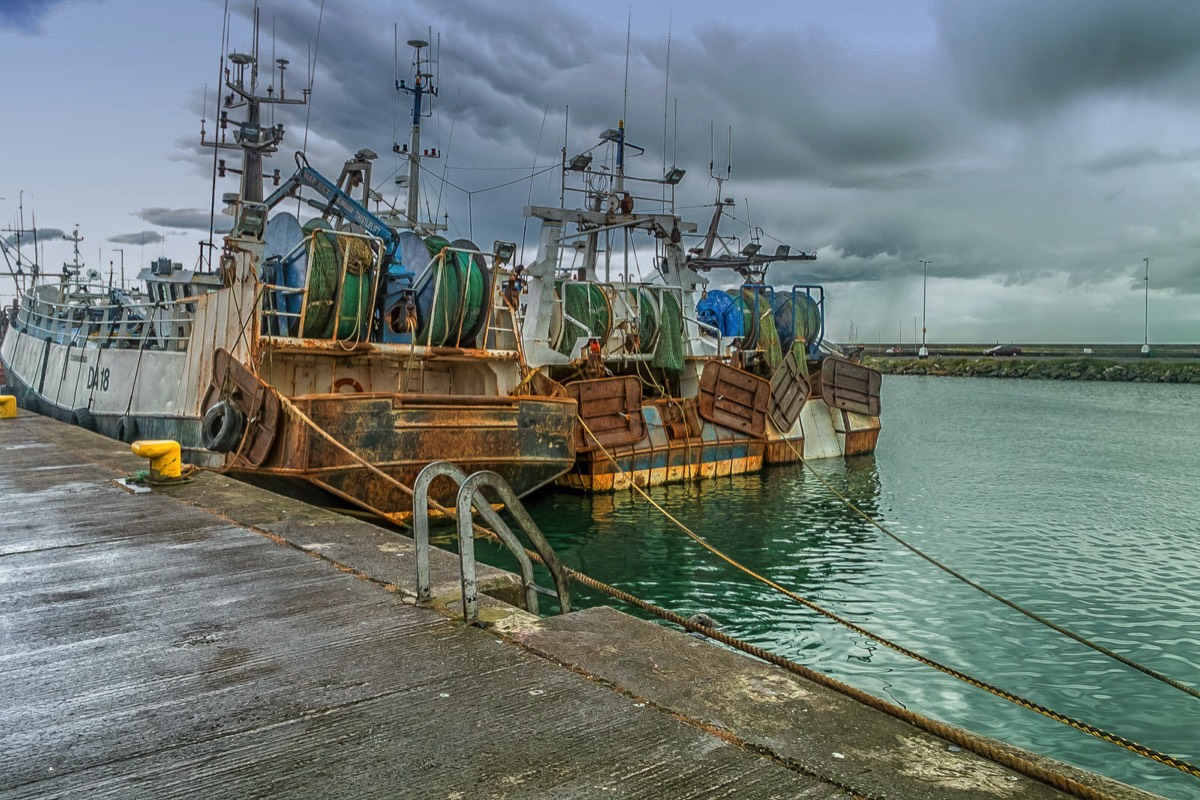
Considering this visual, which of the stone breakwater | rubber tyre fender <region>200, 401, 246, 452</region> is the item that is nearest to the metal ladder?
rubber tyre fender <region>200, 401, 246, 452</region>

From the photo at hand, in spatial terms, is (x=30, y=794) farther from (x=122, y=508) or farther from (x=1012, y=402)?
(x=1012, y=402)

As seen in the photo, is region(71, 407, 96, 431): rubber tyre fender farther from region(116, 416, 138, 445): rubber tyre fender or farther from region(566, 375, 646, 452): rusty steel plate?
region(566, 375, 646, 452): rusty steel plate

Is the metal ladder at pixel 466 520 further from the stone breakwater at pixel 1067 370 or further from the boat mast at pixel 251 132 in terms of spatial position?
the stone breakwater at pixel 1067 370

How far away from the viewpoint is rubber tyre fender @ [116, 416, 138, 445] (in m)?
14.2

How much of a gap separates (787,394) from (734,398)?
1860 millimetres

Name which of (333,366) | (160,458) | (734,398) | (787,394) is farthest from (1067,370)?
(160,458)

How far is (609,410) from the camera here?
623 inches

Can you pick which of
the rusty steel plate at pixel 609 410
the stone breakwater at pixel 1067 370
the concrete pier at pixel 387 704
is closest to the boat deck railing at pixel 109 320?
the rusty steel plate at pixel 609 410

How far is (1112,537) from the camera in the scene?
13039 mm

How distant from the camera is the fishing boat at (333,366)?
10.4 metres

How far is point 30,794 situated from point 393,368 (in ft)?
35.6

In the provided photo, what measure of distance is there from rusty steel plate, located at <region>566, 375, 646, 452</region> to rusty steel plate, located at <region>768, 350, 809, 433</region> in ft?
13.8

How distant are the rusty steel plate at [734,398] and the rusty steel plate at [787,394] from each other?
22.4 inches

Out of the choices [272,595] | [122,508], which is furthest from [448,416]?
[272,595]
